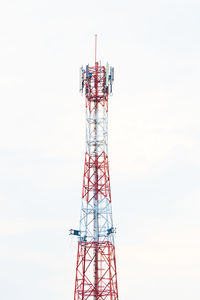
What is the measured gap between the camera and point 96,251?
360 feet

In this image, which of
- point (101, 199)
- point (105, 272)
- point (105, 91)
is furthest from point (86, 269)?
point (105, 91)

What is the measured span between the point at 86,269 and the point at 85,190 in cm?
1267

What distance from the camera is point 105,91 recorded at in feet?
372

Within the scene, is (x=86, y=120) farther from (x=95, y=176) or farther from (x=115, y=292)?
(x=115, y=292)

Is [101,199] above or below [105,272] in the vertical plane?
above

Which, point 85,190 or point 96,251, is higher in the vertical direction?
point 85,190

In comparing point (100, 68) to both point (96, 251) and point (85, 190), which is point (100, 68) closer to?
point (85, 190)

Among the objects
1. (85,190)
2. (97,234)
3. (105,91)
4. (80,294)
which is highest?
(105,91)

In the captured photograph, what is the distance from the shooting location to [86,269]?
4272 inches

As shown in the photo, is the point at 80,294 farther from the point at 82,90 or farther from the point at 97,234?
the point at 82,90

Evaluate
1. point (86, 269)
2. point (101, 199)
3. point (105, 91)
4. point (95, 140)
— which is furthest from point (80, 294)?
point (105, 91)

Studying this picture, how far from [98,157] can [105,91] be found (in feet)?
35.7

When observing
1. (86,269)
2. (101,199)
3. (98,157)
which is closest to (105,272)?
(86,269)

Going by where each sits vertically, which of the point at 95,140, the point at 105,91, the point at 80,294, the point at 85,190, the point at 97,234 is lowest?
the point at 80,294
